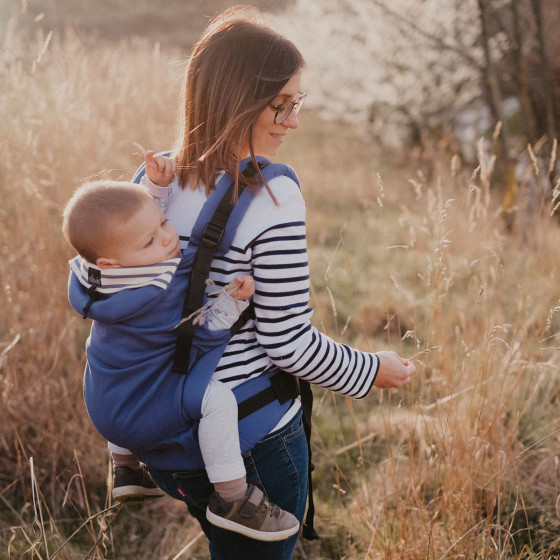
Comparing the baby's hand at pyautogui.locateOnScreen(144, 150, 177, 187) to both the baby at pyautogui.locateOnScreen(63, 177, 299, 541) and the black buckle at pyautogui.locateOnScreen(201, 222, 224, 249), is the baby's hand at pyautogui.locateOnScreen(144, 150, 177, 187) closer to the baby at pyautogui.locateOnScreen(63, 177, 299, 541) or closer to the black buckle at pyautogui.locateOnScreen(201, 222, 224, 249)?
the baby at pyautogui.locateOnScreen(63, 177, 299, 541)

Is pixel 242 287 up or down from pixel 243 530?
up

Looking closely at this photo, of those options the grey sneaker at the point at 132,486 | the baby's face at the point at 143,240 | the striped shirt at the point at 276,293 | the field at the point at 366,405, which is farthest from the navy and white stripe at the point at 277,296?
the grey sneaker at the point at 132,486

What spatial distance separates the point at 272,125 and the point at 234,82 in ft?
0.44

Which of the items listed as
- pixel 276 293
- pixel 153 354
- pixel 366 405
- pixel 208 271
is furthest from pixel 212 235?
pixel 366 405

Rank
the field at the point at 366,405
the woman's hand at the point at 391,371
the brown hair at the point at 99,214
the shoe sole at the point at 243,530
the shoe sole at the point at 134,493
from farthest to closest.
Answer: the field at the point at 366,405 → the shoe sole at the point at 134,493 → the woman's hand at the point at 391,371 → the shoe sole at the point at 243,530 → the brown hair at the point at 99,214

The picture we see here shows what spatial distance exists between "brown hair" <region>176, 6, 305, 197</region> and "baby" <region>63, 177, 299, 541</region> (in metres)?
0.18

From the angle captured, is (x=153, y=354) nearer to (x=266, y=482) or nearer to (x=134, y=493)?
(x=266, y=482)

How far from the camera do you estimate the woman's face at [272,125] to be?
4.45ft

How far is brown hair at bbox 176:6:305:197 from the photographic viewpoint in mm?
1318

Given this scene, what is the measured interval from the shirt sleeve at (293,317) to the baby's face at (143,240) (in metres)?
0.20

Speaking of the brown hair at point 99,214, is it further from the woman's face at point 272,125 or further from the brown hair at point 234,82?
the woman's face at point 272,125

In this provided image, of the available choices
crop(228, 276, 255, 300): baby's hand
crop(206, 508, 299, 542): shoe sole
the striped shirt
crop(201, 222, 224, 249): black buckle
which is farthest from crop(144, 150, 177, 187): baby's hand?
crop(206, 508, 299, 542): shoe sole

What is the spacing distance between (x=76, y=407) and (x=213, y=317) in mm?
1737

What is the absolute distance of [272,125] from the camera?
139 centimetres
